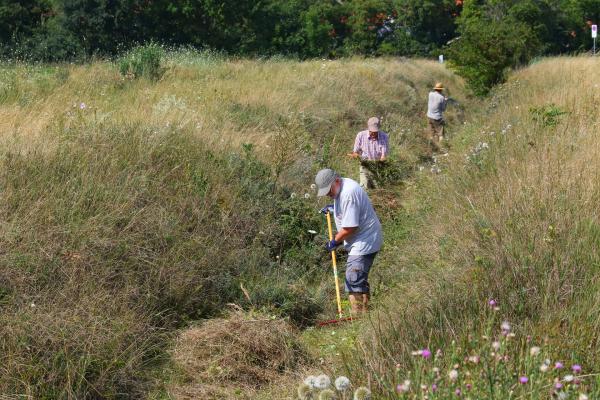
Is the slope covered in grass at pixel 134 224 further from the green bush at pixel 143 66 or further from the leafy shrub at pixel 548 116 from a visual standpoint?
the leafy shrub at pixel 548 116

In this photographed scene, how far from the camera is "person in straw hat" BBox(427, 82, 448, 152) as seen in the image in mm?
17281

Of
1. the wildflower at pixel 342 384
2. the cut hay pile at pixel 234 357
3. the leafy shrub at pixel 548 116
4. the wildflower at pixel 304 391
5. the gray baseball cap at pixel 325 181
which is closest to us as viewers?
the wildflower at pixel 304 391

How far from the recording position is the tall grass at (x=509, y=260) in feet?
15.1

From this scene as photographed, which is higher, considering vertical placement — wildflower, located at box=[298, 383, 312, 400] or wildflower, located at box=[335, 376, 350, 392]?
wildflower, located at box=[298, 383, 312, 400]

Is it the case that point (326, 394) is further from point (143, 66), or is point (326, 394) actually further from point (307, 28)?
point (307, 28)

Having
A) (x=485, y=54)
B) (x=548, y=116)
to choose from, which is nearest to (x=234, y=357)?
(x=548, y=116)

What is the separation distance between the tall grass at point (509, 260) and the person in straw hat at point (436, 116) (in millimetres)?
7654

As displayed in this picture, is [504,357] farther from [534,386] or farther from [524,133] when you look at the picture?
[524,133]

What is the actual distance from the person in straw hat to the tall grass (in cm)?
765

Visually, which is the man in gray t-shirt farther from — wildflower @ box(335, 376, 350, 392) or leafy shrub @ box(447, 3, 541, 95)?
leafy shrub @ box(447, 3, 541, 95)

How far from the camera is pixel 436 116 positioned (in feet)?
57.3

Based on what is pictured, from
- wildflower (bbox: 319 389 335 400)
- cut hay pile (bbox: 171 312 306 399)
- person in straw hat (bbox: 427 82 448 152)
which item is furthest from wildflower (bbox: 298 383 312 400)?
person in straw hat (bbox: 427 82 448 152)

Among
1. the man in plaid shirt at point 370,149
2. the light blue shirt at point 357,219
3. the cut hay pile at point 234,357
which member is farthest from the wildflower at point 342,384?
the man in plaid shirt at point 370,149

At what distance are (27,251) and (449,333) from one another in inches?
146
